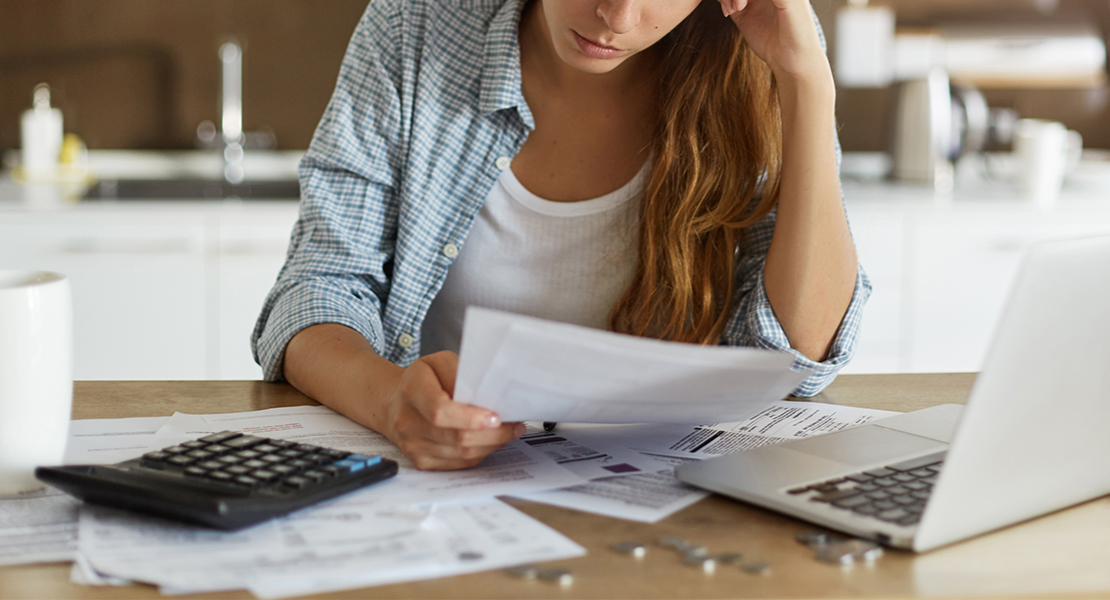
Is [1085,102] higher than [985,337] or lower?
higher

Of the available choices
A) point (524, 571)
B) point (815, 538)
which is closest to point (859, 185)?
point (815, 538)

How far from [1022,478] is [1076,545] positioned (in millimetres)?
47

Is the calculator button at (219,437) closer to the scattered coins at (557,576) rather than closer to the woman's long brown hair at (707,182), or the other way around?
the scattered coins at (557,576)

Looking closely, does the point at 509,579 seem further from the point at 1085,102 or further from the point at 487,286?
the point at 1085,102

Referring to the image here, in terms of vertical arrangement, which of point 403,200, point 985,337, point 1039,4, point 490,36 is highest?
point 1039,4

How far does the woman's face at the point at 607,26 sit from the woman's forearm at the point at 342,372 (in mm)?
358

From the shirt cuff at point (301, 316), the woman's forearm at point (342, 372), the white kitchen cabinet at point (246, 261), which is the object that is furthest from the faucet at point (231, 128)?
the woman's forearm at point (342, 372)

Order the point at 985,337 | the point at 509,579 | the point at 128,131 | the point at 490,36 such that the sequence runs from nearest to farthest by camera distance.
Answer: the point at 509,579
the point at 490,36
the point at 985,337
the point at 128,131

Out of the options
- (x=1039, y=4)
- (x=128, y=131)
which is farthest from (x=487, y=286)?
(x=1039, y=4)

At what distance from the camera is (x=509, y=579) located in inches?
20.5

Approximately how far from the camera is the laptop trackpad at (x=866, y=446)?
2.33 ft

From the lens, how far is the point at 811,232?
3.36 feet

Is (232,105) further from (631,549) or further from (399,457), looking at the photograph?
(631,549)

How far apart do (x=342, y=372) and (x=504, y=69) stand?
0.49 m
